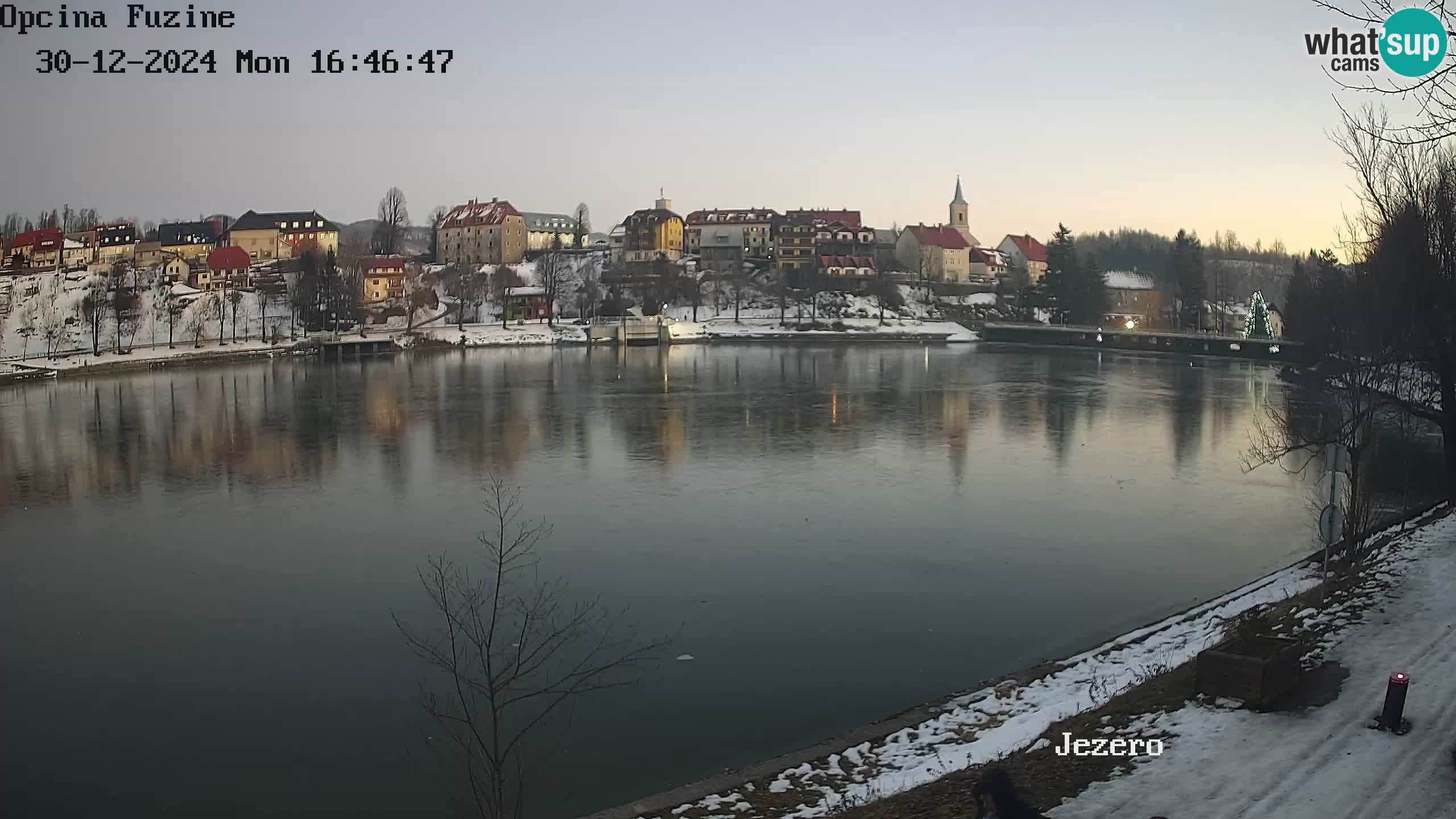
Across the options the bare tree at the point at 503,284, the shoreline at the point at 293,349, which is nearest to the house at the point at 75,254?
the shoreline at the point at 293,349

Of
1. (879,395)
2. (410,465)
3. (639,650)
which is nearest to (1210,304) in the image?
(879,395)

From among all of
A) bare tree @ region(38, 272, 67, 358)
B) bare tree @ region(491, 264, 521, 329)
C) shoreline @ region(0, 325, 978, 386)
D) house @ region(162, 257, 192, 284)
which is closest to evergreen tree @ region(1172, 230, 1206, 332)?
shoreline @ region(0, 325, 978, 386)

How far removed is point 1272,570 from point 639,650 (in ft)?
29.8

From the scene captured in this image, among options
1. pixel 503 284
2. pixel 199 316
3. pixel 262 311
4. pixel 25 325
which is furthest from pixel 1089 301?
pixel 25 325

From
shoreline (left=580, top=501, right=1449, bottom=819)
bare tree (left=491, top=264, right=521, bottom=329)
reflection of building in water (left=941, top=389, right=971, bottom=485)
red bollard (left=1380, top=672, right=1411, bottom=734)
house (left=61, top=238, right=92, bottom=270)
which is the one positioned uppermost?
house (left=61, top=238, right=92, bottom=270)

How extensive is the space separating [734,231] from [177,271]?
4983 centimetres

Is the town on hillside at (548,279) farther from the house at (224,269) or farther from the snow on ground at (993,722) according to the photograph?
the snow on ground at (993,722)

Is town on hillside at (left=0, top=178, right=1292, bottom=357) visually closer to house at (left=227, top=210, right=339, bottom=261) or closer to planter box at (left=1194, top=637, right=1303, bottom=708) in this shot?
house at (left=227, top=210, right=339, bottom=261)

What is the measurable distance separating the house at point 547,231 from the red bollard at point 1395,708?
103m

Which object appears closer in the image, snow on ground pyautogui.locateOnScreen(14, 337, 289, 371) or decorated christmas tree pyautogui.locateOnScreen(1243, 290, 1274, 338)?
snow on ground pyautogui.locateOnScreen(14, 337, 289, 371)

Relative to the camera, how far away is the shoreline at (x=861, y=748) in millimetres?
7785

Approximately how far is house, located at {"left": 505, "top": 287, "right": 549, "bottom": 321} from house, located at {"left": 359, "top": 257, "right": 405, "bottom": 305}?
9335 millimetres

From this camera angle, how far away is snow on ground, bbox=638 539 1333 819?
26.2 ft

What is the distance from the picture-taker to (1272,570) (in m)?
14.7
